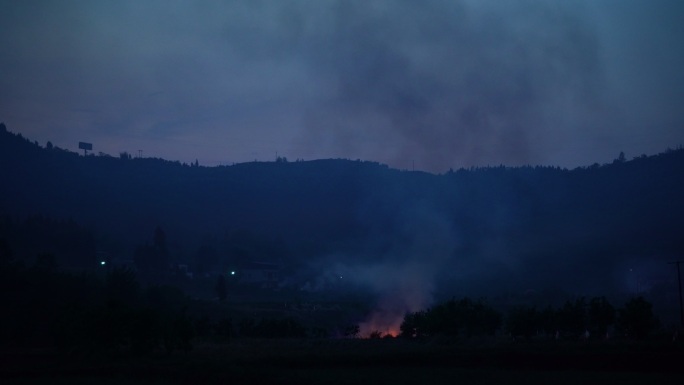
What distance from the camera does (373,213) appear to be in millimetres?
155875

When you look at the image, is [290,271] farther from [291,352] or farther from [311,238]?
[291,352]

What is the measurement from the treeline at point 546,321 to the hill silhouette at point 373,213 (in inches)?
1397

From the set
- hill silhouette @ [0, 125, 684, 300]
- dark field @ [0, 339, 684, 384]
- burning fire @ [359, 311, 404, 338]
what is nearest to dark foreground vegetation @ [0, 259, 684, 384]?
dark field @ [0, 339, 684, 384]

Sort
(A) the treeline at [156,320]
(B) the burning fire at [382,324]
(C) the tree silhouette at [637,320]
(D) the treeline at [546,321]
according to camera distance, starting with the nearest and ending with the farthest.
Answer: (A) the treeline at [156,320], (C) the tree silhouette at [637,320], (D) the treeline at [546,321], (B) the burning fire at [382,324]

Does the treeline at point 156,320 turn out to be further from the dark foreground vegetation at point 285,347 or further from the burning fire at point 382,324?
the burning fire at point 382,324

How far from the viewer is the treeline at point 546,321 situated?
5400cm

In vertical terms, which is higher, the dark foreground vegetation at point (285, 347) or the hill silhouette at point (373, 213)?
the hill silhouette at point (373, 213)

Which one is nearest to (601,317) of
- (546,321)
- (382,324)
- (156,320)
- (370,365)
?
(546,321)

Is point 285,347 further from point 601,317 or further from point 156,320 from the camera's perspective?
point 601,317

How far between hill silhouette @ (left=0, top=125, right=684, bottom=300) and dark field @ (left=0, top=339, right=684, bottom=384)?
5445 centimetres

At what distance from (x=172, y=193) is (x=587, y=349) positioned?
436 ft

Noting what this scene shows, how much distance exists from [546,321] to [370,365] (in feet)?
76.4

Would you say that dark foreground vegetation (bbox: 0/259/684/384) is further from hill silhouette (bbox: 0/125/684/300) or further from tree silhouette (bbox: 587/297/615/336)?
hill silhouette (bbox: 0/125/684/300)

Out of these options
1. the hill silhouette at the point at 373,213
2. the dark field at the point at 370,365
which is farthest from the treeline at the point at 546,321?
the hill silhouette at the point at 373,213
